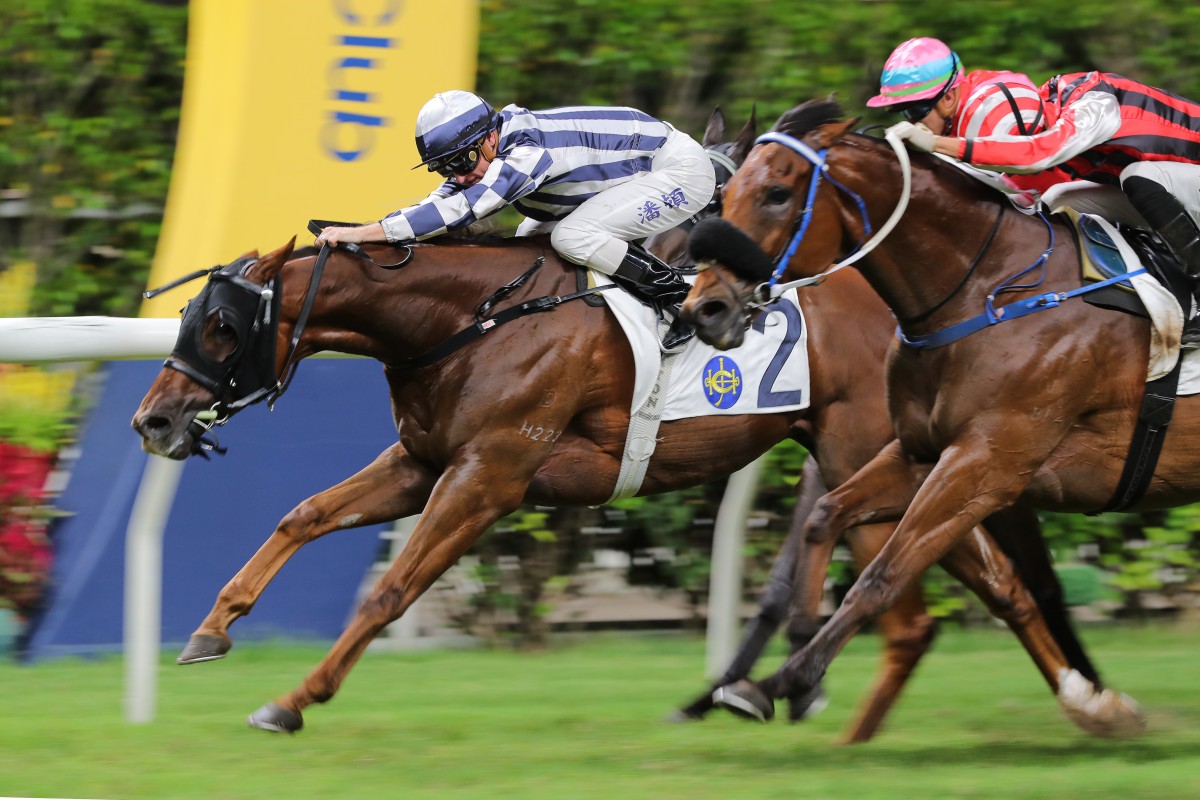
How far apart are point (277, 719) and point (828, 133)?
7.53 feet

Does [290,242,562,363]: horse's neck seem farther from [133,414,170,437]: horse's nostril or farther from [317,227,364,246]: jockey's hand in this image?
[133,414,170,437]: horse's nostril

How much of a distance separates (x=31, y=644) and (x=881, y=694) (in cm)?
316

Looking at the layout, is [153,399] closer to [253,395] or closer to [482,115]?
[253,395]

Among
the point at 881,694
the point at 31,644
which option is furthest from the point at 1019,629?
the point at 31,644

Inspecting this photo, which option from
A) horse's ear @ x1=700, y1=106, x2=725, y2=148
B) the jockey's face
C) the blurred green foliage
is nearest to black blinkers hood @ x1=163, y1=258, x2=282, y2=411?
the jockey's face

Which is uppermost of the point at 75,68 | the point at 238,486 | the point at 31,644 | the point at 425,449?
the point at 75,68

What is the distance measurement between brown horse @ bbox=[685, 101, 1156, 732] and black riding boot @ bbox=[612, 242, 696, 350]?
795 millimetres

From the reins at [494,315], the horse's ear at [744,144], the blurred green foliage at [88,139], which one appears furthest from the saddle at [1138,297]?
the blurred green foliage at [88,139]

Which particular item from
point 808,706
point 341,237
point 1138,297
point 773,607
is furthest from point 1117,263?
point 341,237

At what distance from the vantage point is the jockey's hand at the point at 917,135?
493 centimetres

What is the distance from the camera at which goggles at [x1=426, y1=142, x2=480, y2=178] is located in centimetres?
550

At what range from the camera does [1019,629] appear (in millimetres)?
5523

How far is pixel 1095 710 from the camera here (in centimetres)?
534

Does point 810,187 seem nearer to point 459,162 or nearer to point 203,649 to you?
point 459,162
